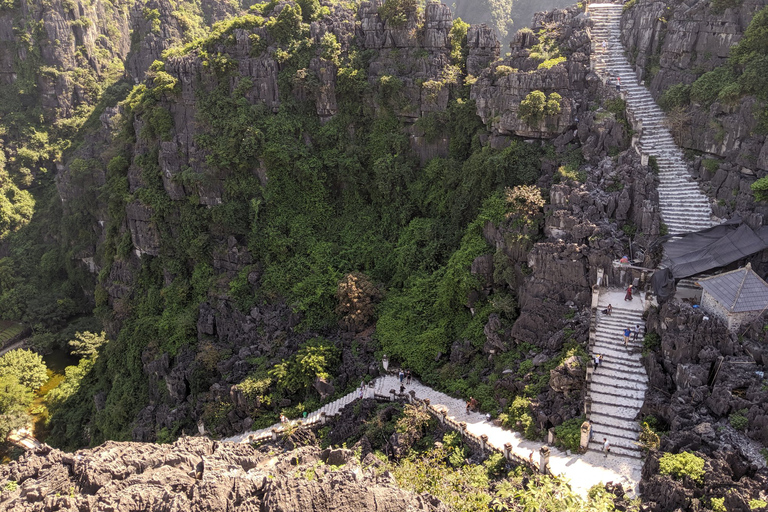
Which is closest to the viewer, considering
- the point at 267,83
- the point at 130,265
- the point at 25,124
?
the point at 267,83

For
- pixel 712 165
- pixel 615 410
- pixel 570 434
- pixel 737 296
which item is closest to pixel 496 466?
pixel 570 434

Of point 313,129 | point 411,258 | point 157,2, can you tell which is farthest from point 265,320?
point 157,2

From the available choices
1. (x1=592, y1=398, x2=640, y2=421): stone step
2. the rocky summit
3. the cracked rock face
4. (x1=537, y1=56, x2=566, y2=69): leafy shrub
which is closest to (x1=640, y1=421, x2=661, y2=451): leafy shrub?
the rocky summit

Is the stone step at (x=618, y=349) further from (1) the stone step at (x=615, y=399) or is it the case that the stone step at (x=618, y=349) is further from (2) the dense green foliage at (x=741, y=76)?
(2) the dense green foliage at (x=741, y=76)

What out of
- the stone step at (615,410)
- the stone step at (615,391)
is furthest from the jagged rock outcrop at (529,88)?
the stone step at (615,410)

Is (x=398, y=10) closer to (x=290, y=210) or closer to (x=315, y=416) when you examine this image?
(x=290, y=210)

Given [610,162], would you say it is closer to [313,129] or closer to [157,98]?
[313,129]
